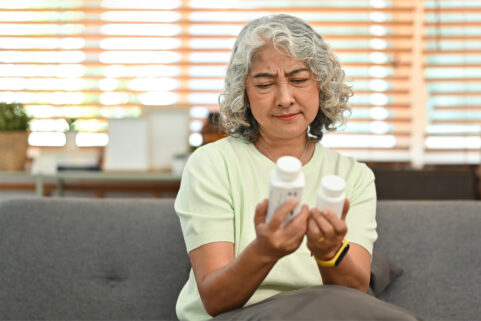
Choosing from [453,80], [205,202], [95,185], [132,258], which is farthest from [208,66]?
[205,202]

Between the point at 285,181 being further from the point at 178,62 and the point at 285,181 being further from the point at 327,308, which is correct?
the point at 178,62

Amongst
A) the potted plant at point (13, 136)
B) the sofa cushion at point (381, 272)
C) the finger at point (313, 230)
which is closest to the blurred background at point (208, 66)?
the potted plant at point (13, 136)

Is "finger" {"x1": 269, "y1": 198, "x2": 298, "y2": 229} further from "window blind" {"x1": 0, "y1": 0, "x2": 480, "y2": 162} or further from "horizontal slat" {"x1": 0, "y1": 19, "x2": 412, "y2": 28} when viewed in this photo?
"horizontal slat" {"x1": 0, "y1": 19, "x2": 412, "y2": 28}

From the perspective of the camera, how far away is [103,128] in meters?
2.81

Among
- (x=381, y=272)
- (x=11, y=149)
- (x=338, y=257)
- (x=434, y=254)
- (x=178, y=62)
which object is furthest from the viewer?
(x=178, y=62)

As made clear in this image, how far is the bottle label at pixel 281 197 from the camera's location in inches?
31.0

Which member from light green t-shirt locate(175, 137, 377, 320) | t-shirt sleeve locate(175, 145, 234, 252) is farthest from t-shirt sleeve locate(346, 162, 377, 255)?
t-shirt sleeve locate(175, 145, 234, 252)

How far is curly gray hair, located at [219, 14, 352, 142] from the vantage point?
1.21m

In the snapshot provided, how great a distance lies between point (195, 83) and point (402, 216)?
161cm

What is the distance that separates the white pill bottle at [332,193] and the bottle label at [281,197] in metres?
0.04

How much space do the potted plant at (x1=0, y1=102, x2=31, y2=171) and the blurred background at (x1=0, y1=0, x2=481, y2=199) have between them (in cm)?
20

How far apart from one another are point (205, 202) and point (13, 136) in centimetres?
171

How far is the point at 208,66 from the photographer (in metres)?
2.87

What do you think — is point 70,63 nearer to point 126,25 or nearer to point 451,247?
point 126,25
